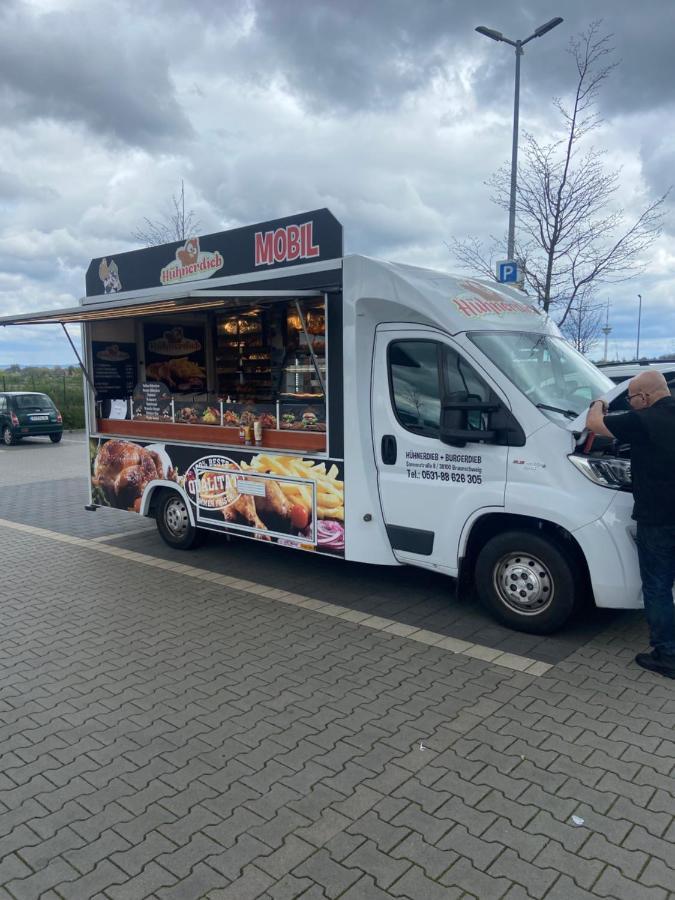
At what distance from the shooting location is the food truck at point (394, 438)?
184 inches

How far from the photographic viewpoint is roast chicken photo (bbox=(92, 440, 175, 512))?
7332 mm

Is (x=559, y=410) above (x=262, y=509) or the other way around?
above

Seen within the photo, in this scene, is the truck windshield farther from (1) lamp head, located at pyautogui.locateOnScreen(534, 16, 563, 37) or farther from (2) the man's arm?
(1) lamp head, located at pyautogui.locateOnScreen(534, 16, 563, 37)

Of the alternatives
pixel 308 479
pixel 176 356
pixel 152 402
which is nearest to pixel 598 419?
pixel 308 479

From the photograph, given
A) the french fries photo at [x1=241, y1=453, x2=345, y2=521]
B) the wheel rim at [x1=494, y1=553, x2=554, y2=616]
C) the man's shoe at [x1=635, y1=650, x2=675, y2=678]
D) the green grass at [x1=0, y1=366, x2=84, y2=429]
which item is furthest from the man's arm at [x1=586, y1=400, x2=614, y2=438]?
the green grass at [x1=0, y1=366, x2=84, y2=429]

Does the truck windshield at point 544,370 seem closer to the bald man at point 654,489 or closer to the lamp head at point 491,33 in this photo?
the bald man at point 654,489

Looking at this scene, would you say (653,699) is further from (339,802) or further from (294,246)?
(294,246)

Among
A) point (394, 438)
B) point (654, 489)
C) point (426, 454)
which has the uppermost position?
point (394, 438)

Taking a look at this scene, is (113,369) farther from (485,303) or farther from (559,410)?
(559,410)

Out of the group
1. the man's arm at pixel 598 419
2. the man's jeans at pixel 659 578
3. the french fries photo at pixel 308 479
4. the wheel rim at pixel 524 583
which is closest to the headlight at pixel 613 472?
the man's arm at pixel 598 419

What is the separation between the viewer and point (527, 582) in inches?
192

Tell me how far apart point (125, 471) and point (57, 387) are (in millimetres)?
20088

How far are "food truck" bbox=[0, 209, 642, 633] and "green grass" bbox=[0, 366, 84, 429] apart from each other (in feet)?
62.3

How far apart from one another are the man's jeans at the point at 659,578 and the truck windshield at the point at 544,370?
3.40ft
